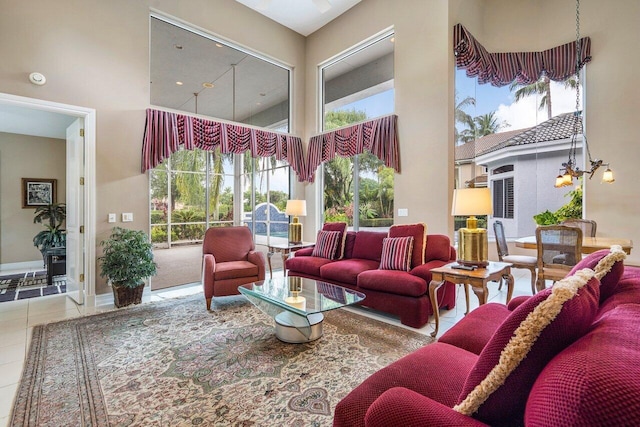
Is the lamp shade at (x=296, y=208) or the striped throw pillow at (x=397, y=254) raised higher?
the lamp shade at (x=296, y=208)

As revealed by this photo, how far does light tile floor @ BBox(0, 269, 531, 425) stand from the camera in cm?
222

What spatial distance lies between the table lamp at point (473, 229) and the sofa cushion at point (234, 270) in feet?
8.19

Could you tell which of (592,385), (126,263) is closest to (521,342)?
(592,385)

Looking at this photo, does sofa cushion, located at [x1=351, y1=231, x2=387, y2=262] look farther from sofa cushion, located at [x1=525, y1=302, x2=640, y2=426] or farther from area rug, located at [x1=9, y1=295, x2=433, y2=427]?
sofa cushion, located at [x1=525, y1=302, x2=640, y2=426]

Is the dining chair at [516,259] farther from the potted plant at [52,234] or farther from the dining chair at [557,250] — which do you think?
the potted plant at [52,234]

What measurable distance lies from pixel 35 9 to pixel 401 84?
486 cm

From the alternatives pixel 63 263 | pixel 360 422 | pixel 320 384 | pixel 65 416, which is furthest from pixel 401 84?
pixel 63 263

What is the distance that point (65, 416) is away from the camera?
1788mm

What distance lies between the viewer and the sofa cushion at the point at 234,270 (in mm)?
3735

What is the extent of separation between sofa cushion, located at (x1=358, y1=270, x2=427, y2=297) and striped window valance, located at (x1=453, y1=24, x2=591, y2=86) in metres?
3.48

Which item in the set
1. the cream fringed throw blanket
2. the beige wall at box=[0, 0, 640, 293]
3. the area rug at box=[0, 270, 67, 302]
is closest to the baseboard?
the area rug at box=[0, 270, 67, 302]

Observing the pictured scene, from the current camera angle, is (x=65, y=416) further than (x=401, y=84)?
No

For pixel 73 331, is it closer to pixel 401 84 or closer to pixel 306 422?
pixel 306 422

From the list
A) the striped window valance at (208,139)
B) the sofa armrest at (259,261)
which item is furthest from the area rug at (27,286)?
the sofa armrest at (259,261)
